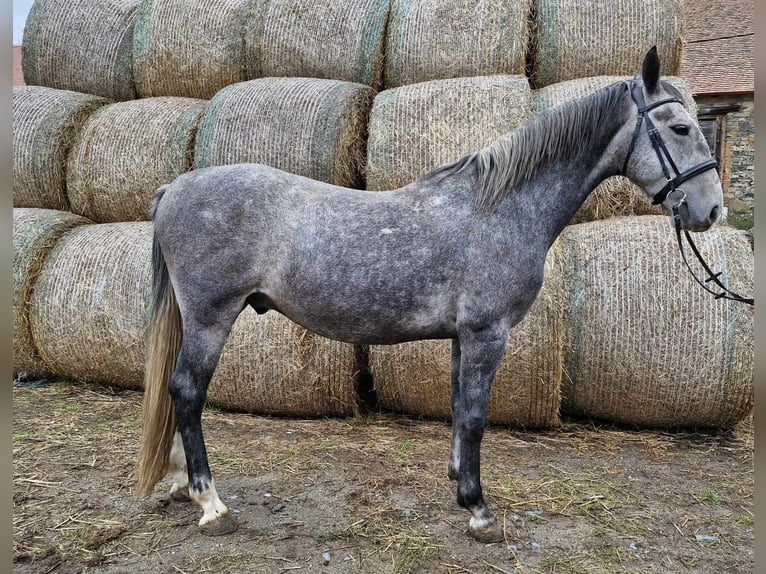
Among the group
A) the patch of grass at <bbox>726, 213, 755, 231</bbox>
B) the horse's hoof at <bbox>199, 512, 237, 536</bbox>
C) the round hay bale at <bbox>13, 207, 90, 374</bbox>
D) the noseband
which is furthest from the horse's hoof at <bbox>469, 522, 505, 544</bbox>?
the patch of grass at <bbox>726, 213, 755, 231</bbox>

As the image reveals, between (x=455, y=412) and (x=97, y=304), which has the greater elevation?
(x=97, y=304)

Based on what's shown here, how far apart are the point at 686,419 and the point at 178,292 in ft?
9.89

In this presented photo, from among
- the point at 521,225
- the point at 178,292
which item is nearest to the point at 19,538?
the point at 178,292

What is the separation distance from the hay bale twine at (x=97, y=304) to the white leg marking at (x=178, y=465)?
4.58 ft

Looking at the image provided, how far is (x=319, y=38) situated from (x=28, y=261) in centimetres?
271

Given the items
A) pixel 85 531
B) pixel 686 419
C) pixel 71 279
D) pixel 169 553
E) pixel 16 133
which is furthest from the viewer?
pixel 16 133

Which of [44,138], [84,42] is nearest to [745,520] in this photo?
[44,138]

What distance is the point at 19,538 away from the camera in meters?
2.16

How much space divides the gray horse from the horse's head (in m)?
0.01

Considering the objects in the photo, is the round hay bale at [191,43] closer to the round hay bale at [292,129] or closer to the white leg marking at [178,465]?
the round hay bale at [292,129]

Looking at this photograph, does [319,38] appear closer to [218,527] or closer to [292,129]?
[292,129]

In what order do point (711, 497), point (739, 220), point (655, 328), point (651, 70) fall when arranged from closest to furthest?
point (651, 70) < point (711, 497) < point (655, 328) < point (739, 220)

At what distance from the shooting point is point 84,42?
4363 millimetres

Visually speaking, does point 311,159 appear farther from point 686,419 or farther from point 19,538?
point 686,419
